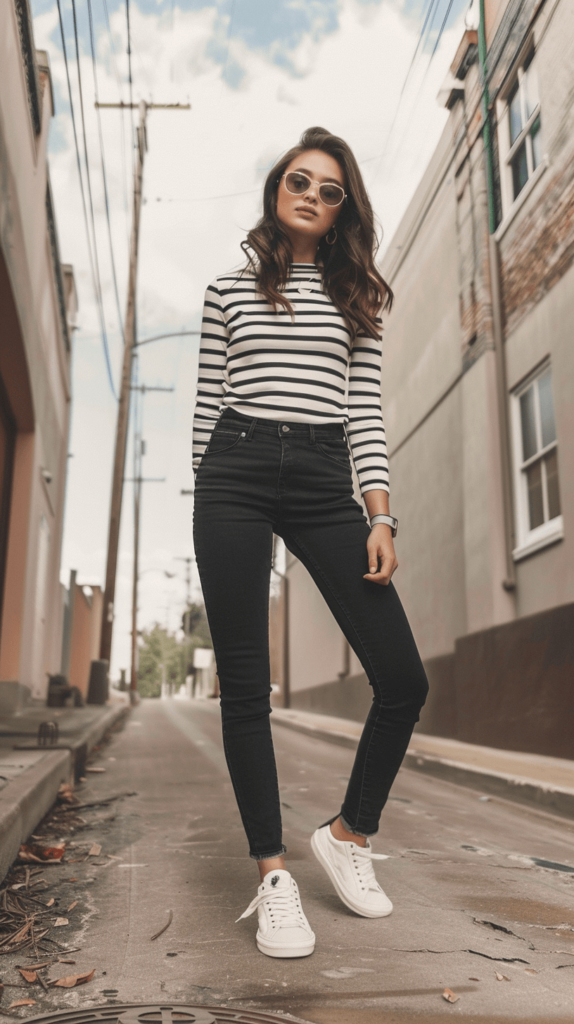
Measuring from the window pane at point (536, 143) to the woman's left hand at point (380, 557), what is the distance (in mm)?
6197

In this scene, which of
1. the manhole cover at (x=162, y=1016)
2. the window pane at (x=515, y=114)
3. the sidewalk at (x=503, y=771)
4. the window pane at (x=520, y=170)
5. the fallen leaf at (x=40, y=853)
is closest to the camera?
the manhole cover at (x=162, y=1016)

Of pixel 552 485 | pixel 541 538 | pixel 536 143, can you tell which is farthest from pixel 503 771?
pixel 536 143

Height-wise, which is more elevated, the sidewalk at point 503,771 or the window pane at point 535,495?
the window pane at point 535,495

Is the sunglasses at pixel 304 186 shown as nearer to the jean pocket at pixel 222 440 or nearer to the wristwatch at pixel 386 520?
the jean pocket at pixel 222 440

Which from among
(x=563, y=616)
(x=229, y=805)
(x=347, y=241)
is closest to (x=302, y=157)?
(x=347, y=241)

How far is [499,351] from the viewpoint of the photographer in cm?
790

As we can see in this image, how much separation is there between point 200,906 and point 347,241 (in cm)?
191

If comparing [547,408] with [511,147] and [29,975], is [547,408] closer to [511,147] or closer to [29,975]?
[511,147]

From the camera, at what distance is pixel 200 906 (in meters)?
2.38

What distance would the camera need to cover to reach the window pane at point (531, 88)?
752 centimetres

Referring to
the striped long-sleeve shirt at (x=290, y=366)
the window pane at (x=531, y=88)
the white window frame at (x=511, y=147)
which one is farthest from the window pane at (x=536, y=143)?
the striped long-sleeve shirt at (x=290, y=366)

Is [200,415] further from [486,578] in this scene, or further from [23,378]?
[23,378]

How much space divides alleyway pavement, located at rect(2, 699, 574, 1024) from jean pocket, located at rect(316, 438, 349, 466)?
1198 mm

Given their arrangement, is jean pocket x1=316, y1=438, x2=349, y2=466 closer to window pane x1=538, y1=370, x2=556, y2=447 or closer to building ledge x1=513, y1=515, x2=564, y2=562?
building ledge x1=513, y1=515, x2=564, y2=562
